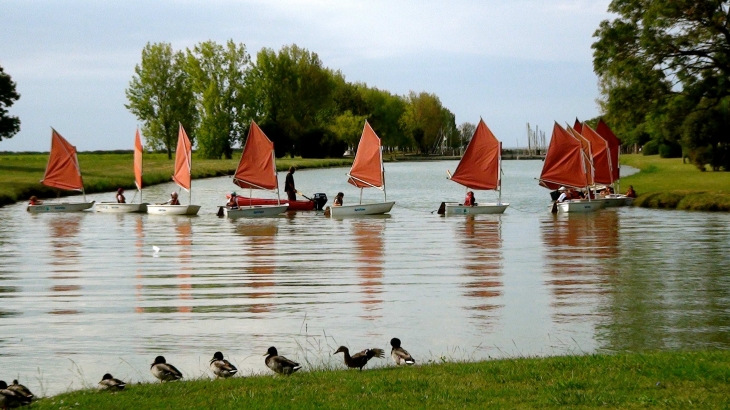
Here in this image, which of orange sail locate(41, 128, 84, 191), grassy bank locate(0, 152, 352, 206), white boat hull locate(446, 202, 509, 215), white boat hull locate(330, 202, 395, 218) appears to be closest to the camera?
white boat hull locate(330, 202, 395, 218)

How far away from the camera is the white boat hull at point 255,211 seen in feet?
150

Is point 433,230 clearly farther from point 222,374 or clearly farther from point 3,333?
point 222,374

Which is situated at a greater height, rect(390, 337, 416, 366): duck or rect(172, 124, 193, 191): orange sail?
rect(172, 124, 193, 191): orange sail

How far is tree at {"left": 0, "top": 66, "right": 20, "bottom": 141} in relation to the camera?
3413 inches

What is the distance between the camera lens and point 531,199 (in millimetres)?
61656

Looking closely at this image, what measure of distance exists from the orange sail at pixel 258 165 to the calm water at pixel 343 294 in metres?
10.3

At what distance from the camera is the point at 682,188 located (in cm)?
5484

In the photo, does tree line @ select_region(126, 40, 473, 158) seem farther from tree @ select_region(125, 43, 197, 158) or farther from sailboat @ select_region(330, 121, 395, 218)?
sailboat @ select_region(330, 121, 395, 218)

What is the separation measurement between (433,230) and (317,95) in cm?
11706

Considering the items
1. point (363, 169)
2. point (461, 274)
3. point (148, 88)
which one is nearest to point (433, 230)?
point (363, 169)

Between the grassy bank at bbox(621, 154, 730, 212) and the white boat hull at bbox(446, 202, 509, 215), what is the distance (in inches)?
315

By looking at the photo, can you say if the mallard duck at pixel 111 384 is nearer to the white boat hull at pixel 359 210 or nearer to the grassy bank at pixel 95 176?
the white boat hull at pixel 359 210

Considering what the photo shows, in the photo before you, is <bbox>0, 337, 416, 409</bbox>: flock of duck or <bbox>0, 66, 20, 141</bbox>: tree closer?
<bbox>0, 337, 416, 409</bbox>: flock of duck

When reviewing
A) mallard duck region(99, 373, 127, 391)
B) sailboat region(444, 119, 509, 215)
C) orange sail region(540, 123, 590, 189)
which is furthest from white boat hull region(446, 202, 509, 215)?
mallard duck region(99, 373, 127, 391)
